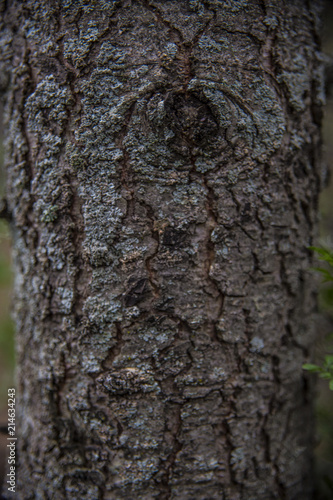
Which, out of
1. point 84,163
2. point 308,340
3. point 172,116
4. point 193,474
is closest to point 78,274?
point 84,163

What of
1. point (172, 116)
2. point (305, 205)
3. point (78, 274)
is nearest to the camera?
point (172, 116)

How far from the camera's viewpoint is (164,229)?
43.9 inches

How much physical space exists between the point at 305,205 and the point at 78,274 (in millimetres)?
941

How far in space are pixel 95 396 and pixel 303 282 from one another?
3.09 ft

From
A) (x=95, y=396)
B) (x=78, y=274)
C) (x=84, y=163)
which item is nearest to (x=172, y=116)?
(x=84, y=163)

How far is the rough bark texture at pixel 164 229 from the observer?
109 cm

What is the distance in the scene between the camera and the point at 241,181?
1.15 meters

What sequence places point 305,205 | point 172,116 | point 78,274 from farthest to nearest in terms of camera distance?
point 305,205 → point 78,274 → point 172,116

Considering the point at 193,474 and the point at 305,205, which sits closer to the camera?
the point at 193,474

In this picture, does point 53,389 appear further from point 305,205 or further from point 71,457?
point 305,205

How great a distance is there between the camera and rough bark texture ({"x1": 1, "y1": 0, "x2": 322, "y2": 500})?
3.58 feet

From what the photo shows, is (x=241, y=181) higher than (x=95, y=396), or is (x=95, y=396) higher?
(x=241, y=181)

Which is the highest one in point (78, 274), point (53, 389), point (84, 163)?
point (84, 163)

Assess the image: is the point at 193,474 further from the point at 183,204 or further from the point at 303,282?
the point at 183,204
